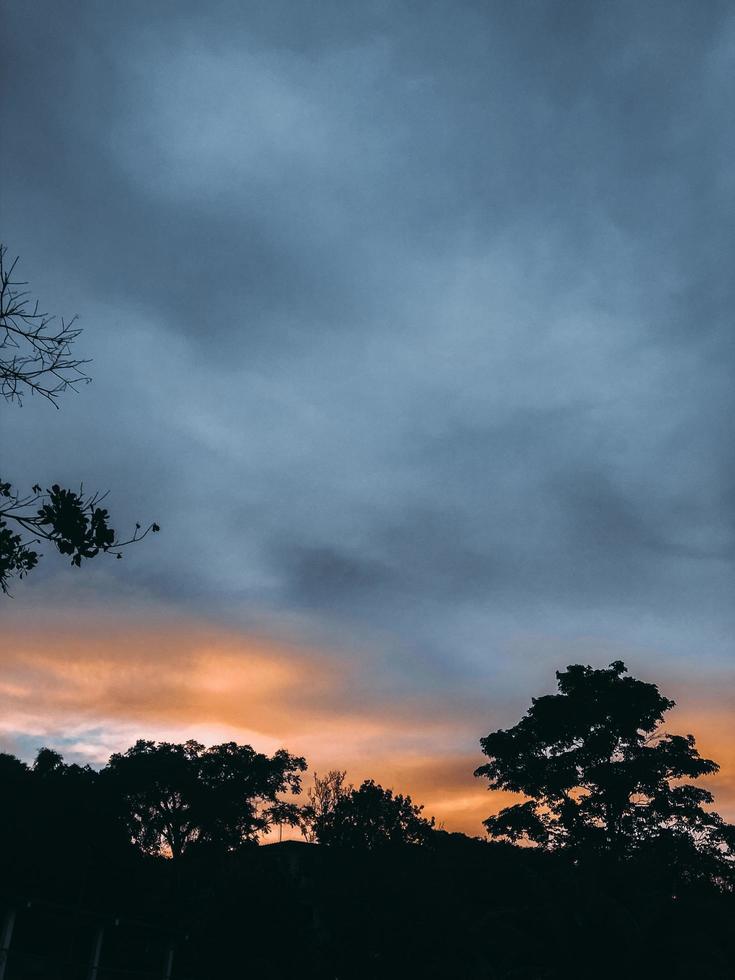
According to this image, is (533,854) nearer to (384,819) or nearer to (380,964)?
(384,819)

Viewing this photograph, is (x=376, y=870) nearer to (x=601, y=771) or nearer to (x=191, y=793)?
(x=601, y=771)

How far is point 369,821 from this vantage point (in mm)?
49500

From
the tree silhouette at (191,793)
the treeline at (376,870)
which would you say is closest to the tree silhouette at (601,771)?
the treeline at (376,870)

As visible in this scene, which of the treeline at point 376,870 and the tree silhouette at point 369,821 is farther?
the tree silhouette at point 369,821

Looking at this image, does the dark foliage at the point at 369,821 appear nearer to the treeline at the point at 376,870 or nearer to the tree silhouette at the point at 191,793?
the treeline at the point at 376,870

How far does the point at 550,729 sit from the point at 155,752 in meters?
38.7

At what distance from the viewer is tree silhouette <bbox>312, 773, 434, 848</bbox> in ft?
147

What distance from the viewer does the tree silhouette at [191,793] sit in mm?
67375

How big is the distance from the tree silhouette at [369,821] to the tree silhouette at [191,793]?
53.7ft

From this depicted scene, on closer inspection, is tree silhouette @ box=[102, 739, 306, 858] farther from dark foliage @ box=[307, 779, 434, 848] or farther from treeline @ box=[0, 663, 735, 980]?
dark foliage @ box=[307, 779, 434, 848]

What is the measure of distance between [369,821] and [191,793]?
24950 mm

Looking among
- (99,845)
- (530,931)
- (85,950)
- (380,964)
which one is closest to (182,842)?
(99,845)

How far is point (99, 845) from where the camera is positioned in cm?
4994

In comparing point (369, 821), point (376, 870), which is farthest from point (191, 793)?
point (376, 870)
